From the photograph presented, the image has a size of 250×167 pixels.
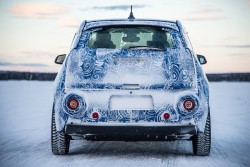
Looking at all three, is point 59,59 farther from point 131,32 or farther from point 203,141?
point 203,141

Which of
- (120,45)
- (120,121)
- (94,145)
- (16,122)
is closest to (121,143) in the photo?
(94,145)

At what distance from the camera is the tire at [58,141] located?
6.23m

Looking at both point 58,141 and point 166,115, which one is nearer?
point 166,115

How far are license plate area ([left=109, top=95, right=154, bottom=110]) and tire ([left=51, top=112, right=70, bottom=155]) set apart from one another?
0.77 metres

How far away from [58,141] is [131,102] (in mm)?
1063

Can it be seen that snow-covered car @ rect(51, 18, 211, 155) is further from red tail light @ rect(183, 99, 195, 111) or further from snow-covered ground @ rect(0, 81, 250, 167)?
snow-covered ground @ rect(0, 81, 250, 167)

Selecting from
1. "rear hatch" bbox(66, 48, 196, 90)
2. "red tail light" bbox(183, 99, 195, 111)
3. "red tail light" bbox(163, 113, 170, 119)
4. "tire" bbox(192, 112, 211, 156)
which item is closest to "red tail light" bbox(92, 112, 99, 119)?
"rear hatch" bbox(66, 48, 196, 90)

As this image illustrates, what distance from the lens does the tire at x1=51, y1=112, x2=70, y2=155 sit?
6230 mm

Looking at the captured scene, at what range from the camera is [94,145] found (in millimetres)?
7488

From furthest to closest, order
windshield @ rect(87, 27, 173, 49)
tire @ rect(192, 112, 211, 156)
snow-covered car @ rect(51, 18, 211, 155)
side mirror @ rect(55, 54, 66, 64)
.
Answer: side mirror @ rect(55, 54, 66, 64), windshield @ rect(87, 27, 173, 49), tire @ rect(192, 112, 211, 156), snow-covered car @ rect(51, 18, 211, 155)

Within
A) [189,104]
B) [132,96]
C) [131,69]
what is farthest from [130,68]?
[189,104]

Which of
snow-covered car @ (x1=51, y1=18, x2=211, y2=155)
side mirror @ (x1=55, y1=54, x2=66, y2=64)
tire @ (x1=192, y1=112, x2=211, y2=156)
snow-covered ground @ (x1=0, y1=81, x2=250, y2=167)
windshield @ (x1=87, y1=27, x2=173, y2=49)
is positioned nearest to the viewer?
snow-covered car @ (x1=51, y1=18, x2=211, y2=155)

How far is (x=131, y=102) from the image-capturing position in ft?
19.1

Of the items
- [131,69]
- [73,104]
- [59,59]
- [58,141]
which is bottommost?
[58,141]
